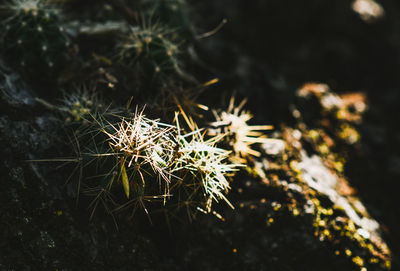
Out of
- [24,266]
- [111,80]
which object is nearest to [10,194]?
[24,266]

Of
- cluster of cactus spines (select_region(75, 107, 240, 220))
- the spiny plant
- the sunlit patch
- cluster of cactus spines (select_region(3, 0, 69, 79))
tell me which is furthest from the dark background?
cluster of cactus spines (select_region(75, 107, 240, 220))

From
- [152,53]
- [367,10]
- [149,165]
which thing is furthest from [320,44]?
[149,165]

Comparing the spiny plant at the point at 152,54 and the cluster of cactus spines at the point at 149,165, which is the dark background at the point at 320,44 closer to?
the spiny plant at the point at 152,54

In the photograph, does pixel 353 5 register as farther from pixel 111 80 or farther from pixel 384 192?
pixel 111 80

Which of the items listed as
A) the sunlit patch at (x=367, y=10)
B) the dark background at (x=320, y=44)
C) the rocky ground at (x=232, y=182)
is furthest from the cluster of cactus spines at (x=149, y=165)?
the sunlit patch at (x=367, y=10)

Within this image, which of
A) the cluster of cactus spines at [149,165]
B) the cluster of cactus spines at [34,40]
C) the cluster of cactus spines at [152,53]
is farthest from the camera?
the cluster of cactus spines at [152,53]
